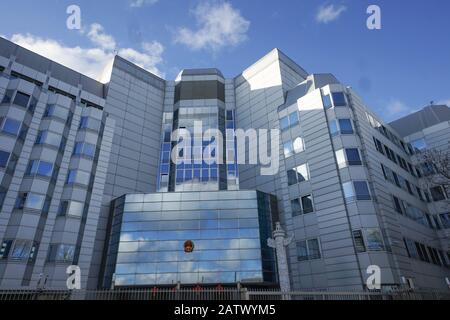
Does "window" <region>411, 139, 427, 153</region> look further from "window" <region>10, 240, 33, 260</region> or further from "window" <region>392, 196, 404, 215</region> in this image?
"window" <region>10, 240, 33, 260</region>

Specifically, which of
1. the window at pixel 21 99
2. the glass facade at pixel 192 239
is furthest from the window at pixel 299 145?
the window at pixel 21 99

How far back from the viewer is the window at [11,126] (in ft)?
112

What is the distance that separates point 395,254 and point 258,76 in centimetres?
3411

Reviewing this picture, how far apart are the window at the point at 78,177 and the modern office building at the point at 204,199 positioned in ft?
0.42

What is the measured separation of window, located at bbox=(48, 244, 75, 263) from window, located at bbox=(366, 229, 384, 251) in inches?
1256

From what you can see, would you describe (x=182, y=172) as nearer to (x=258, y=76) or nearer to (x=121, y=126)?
(x=121, y=126)

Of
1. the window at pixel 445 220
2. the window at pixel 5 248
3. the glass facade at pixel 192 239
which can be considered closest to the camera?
the window at pixel 5 248

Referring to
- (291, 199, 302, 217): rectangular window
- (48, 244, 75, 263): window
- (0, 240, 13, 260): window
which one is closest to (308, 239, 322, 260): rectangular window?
(291, 199, 302, 217): rectangular window

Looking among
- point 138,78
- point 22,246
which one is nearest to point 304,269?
point 22,246

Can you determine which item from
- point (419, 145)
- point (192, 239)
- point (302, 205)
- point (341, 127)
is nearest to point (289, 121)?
point (341, 127)

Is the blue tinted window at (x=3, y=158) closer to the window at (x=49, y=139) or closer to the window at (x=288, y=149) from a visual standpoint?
the window at (x=49, y=139)

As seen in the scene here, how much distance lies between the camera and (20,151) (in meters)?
35.0

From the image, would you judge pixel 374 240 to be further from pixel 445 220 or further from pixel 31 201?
pixel 31 201

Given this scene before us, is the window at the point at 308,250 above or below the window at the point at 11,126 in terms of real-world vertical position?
below
